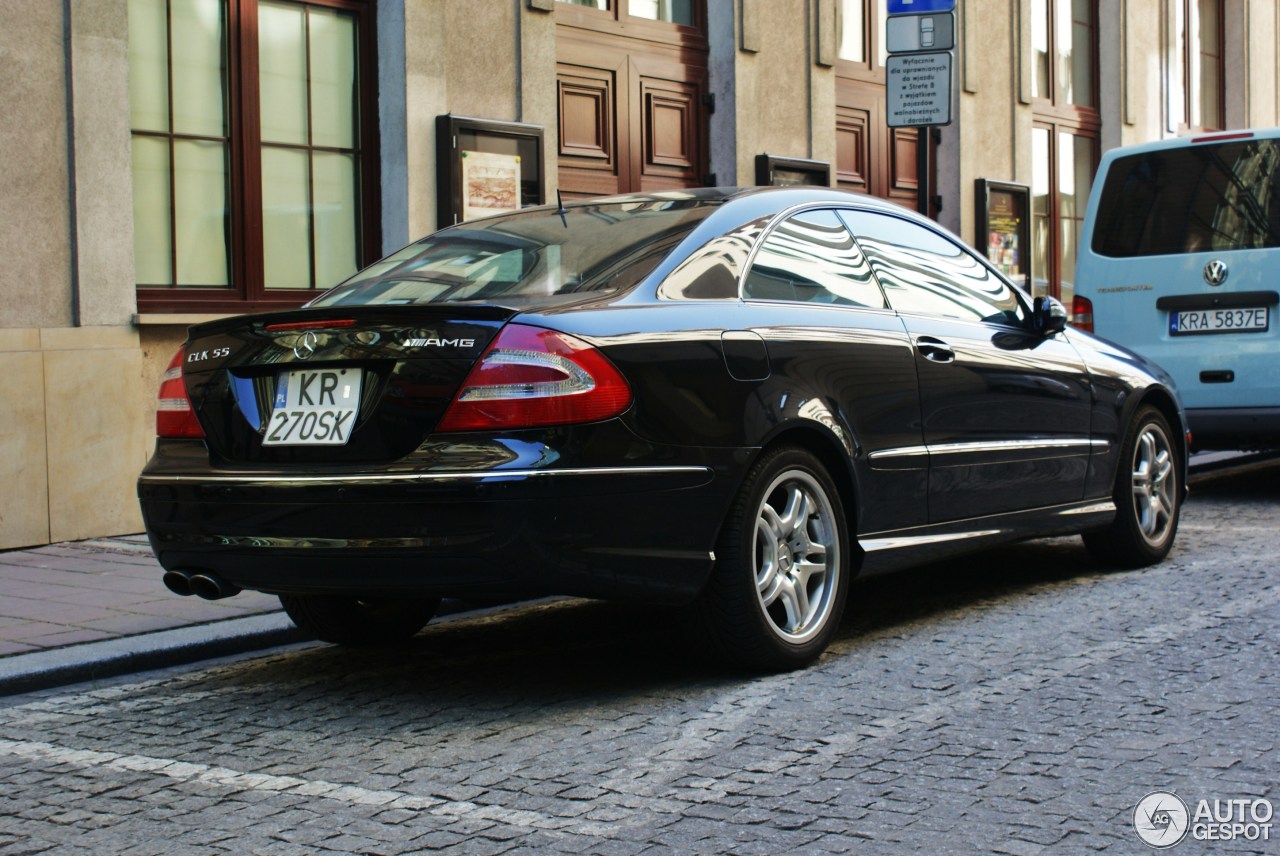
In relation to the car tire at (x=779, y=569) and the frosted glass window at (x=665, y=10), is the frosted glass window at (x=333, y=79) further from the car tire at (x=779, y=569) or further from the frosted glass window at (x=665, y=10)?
the car tire at (x=779, y=569)

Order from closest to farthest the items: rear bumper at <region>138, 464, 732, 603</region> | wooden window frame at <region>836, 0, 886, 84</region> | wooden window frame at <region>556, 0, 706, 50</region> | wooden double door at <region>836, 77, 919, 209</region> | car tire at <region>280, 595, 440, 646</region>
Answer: rear bumper at <region>138, 464, 732, 603</region>
car tire at <region>280, 595, 440, 646</region>
wooden window frame at <region>556, 0, 706, 50</region>
wooden double door at <region>836, 77, 919, 209</region>
wooden window frame at <region>836, 0, 886, 84</region>

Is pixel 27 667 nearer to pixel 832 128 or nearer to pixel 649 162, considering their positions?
pixel 649 162

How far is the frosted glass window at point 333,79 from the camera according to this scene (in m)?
10.3

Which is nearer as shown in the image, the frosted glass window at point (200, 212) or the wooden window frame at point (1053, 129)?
the frosted glass window at point (200, 212)

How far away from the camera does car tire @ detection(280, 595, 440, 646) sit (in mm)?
5773

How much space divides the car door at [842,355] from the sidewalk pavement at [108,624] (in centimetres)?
214

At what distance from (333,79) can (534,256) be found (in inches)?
217

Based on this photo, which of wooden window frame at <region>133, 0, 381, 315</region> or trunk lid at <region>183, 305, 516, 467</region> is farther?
wooden window frame at <region>133, 0, 381, 315</region>

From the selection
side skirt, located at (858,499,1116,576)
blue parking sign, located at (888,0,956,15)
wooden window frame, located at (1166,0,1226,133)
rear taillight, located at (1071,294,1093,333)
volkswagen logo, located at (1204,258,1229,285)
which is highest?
wooden window frame, located at (1166,0,1226,133)

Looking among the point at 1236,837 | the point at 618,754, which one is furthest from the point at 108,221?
the point at 1236,837

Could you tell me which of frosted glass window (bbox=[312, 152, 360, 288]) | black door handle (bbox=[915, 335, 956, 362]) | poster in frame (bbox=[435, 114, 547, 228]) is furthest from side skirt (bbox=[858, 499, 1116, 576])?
frosted glass window (bbox=[312, 152, 360, 288])

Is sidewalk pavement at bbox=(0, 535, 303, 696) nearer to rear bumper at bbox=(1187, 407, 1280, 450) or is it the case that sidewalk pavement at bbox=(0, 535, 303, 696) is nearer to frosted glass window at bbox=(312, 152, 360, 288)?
frosted glass window at bbox=(312, 152, 360, 288)

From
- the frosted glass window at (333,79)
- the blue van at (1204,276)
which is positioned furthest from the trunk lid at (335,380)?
the blue van at (1204,276)

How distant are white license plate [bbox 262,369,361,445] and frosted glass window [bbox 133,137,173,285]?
15.8ft
